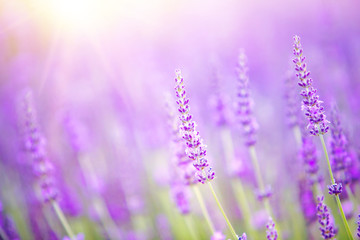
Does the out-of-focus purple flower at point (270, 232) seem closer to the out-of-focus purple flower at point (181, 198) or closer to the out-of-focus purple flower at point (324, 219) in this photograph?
the out-of-focus purple flower at point (324, 219)

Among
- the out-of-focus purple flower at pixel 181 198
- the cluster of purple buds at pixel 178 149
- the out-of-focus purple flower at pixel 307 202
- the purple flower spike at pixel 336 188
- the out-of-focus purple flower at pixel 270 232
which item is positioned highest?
the cluster of purple buds at pixel 178 149

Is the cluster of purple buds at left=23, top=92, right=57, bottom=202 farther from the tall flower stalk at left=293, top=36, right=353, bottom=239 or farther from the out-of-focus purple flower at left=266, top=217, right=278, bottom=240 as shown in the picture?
the tall flower stalk at left=293, top=36, right=353, bottom=239

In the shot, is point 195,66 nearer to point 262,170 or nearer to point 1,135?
point 262,170

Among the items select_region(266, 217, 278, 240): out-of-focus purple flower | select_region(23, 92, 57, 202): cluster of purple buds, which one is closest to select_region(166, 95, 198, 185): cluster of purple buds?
select_region(266, 217, 278, 240): out-of-focus purple flower

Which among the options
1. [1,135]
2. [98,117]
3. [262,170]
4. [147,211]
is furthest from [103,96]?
[262,170]

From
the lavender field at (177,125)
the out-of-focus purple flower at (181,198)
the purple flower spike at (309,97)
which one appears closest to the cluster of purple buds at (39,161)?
the lavender field at (177,125)

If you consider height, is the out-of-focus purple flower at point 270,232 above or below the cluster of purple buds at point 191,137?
below

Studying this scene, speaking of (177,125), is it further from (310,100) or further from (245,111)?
(310,100)
